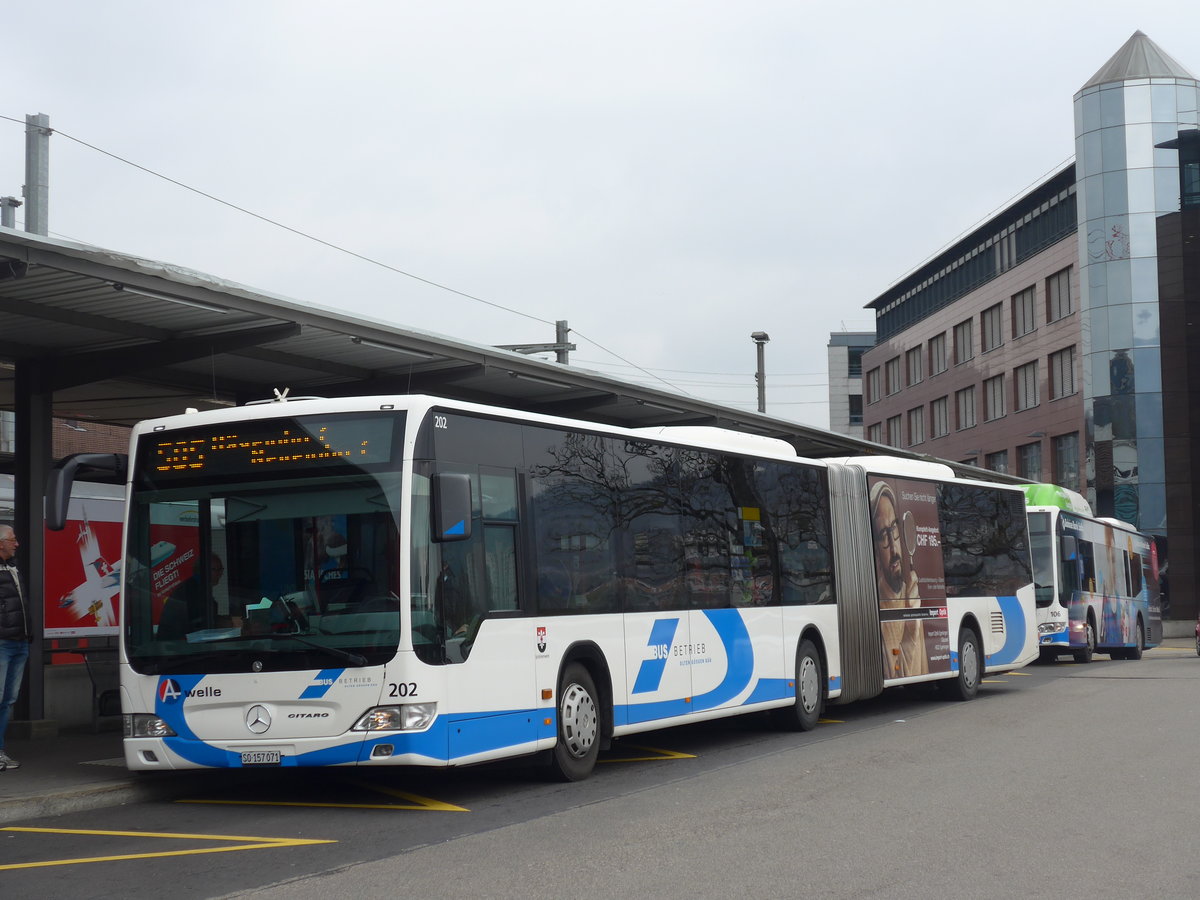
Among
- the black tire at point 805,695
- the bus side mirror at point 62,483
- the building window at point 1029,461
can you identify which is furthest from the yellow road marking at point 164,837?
the building window at point 1029,461

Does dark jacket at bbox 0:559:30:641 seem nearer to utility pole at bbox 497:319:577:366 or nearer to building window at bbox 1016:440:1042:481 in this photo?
utility pole at bbox 497:319:577:366

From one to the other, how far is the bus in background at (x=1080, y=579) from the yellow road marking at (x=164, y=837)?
1989 cm

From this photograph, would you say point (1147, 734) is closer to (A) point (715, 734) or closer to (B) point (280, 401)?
(A) point (715, 734)

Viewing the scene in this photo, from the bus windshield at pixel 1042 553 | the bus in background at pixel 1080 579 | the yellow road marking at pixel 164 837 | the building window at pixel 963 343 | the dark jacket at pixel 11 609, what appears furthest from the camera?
the building window at pixel 963 343

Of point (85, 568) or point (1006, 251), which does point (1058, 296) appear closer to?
point (1006, 251)

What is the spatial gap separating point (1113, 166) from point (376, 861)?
Result: 5503cm

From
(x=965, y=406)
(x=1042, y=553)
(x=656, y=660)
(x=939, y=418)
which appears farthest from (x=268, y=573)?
(x=939, y=418)

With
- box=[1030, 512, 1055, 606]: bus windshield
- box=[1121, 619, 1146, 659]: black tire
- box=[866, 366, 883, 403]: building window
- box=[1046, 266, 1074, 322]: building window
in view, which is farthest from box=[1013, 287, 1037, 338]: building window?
box=[1030, 512, 1055, 606]: bus windshield

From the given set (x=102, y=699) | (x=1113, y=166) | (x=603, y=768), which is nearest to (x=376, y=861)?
(x=603, y=768)

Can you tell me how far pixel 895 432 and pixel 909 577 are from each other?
6767 centimetres

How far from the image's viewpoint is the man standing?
1166 centimetres

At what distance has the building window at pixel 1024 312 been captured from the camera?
6556 centimetres

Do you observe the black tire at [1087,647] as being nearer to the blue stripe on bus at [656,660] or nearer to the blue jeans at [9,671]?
the blue stripe on bus at [656,660]

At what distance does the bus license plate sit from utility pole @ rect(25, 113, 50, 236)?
37.9 feet
